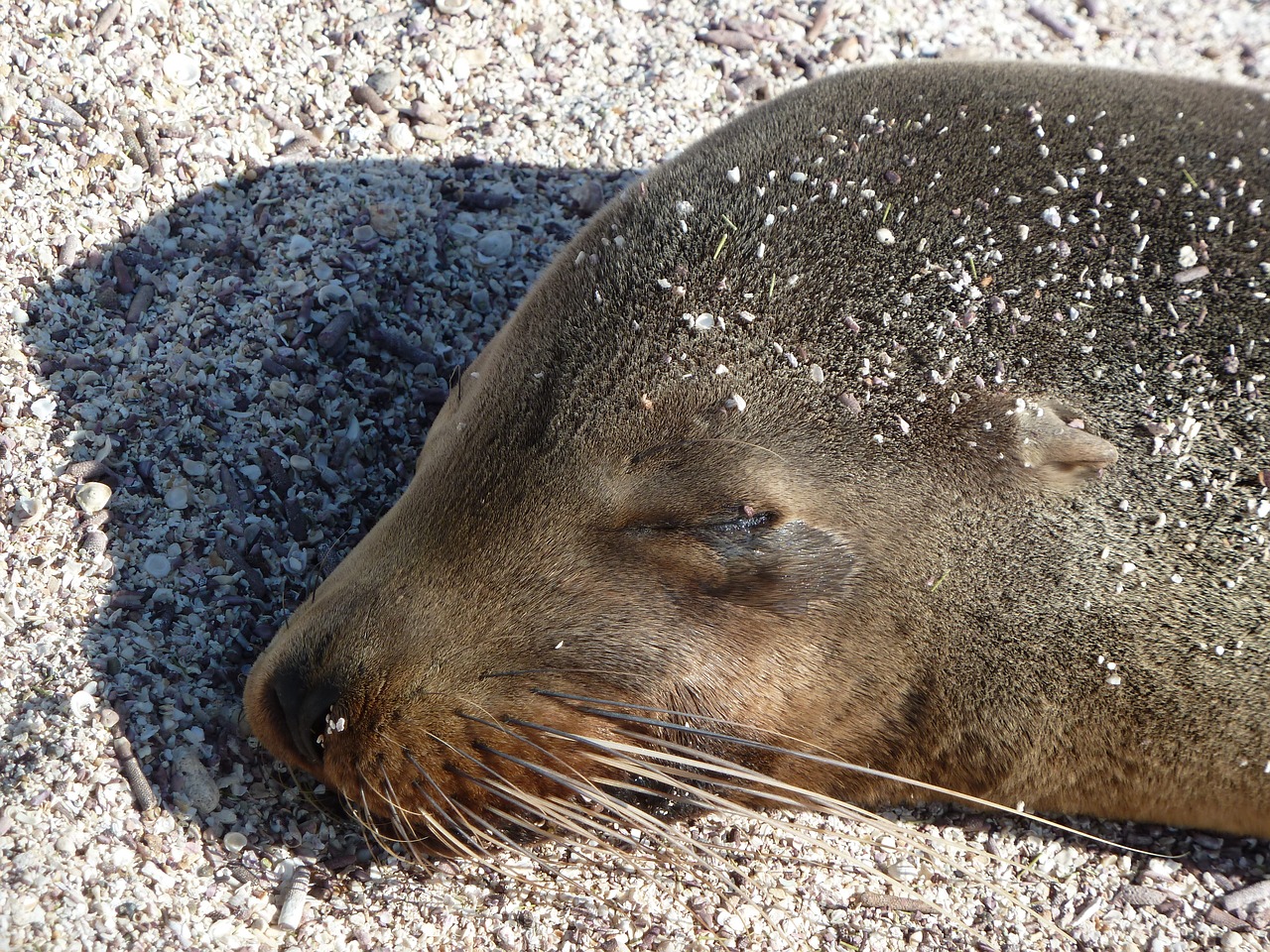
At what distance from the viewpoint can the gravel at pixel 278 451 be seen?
9.59 ft

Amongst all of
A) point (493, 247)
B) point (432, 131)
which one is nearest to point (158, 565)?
point (493, 247)

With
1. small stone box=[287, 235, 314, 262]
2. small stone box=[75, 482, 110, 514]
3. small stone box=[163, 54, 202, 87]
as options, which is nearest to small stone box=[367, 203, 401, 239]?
small stone box=[287, 235, 314, 262]

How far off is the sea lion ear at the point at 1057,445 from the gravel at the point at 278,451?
1.85 ft

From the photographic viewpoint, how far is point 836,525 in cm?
287

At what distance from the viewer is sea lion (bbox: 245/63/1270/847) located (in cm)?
282

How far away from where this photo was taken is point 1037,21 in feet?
19.4

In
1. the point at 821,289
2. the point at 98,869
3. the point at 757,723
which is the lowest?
the point at 98,869

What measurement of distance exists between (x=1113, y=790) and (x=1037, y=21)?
4.09m

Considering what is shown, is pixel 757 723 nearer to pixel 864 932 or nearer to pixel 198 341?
pixel 864 932

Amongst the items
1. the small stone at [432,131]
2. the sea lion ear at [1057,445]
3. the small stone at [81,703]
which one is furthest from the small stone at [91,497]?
the sea lion ear at [1057,445]

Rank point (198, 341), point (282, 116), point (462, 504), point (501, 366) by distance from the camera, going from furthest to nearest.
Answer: point (282, 116) → point (198, 341) → point (501, 366) → point (462, 504)

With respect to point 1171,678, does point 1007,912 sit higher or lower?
lower

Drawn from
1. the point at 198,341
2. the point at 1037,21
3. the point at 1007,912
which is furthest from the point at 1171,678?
the point at 1037,21

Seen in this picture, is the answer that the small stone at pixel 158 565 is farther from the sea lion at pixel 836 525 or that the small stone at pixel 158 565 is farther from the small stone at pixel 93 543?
the sea lion at pixel 836 525
